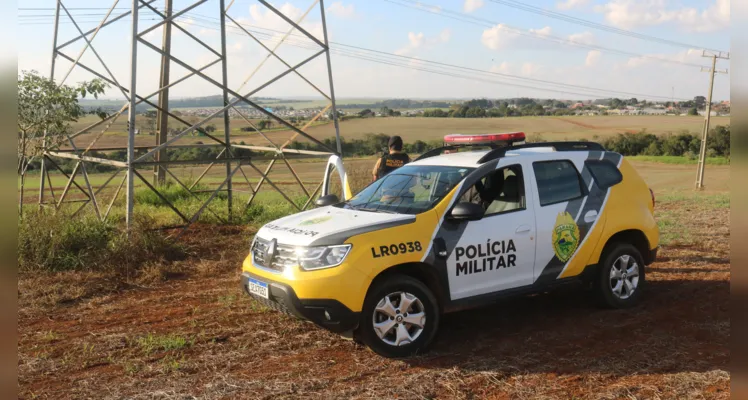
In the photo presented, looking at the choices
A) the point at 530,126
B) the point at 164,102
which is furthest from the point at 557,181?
the point at 530,126

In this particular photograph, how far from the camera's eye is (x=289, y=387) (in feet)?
16.6

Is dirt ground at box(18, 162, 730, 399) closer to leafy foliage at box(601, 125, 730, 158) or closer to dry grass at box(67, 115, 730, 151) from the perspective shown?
dry grass at box(67, 115, 730, 151)

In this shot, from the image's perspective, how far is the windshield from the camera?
6172mm

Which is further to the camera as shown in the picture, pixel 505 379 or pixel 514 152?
pixel 514 152

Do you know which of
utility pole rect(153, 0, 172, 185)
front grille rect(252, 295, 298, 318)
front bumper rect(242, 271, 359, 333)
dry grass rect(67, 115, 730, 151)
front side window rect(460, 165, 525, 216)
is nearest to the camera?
front bumper rect(242, 271, 359, 333)

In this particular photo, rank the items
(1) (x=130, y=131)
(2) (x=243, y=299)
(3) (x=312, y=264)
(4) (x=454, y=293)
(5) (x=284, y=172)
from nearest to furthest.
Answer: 1. (3) (x=312, y=264)
2. (4) (x=454, y=293)
3. (2) (x=243, y=299)
4. (1) (x=130, y=131)
5. (5) (x=284, y=172)

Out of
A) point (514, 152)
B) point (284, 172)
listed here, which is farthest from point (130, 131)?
point (284, 172)

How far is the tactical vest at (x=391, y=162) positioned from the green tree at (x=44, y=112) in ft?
19.9

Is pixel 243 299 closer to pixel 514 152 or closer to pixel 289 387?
pixel 289 387

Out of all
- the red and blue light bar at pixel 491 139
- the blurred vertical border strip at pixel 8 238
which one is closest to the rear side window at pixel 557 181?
the red and blue light bar at pixel 491 139

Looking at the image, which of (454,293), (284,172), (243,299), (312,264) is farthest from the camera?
(284,172)

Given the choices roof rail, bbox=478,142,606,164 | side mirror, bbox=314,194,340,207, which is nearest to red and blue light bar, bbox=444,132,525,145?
roof rail, bbox=478,142,606,164

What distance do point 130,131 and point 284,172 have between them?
69.8 feet

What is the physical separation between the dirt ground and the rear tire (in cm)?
15
